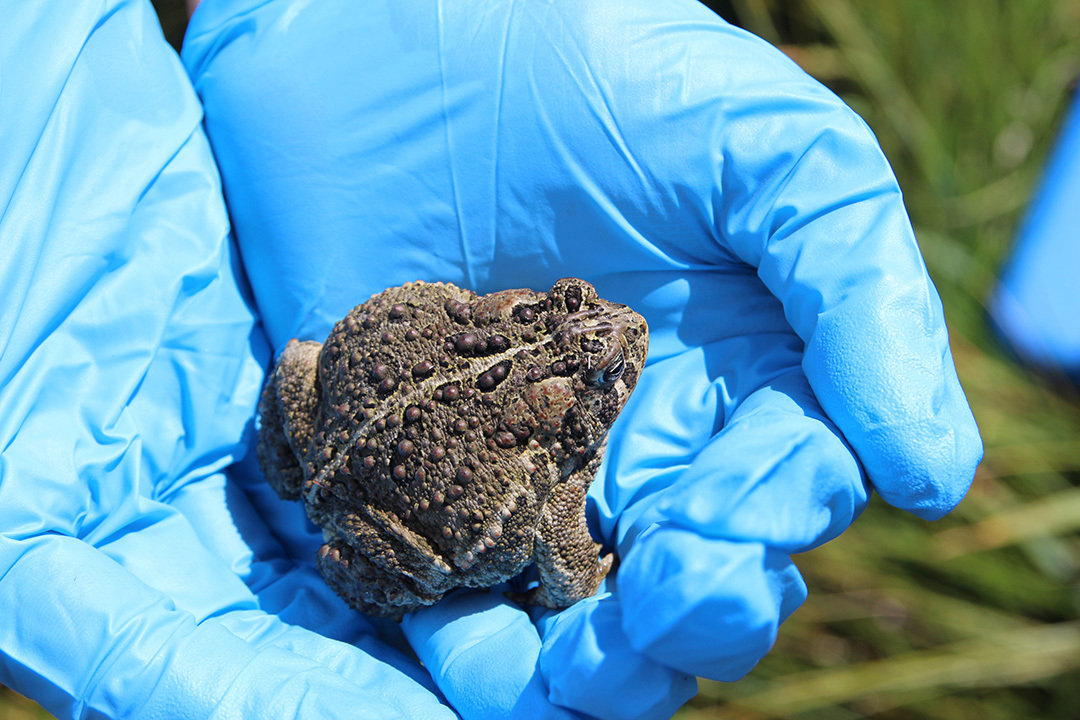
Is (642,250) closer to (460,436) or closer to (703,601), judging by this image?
(460,436)

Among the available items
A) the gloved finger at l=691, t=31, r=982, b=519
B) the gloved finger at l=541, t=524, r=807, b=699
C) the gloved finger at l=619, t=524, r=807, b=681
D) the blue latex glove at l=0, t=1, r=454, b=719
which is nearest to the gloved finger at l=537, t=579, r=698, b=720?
the gloved finger at l=541, t=524, r=807, b=699

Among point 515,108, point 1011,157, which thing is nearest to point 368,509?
point 515,108

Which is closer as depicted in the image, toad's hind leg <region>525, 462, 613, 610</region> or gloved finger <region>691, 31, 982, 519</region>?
gloved finger <region>691, 31, 982, 519</region>

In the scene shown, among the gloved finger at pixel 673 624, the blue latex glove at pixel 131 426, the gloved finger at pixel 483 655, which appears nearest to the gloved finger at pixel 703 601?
the gloved finger at pixel 673 624

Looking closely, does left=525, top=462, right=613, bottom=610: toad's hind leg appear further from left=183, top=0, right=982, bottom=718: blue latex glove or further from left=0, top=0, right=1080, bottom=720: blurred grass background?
left=0, top=0, right=1080, bottom=720: blurred grass background

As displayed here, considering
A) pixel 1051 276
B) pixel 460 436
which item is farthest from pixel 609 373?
pixel 1051 276

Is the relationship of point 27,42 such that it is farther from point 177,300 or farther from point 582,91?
point 582,91
